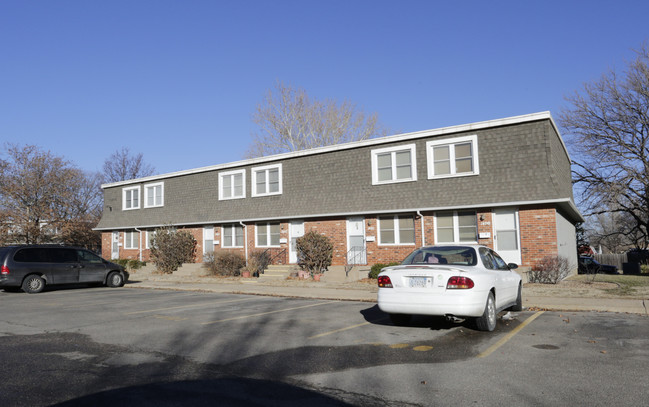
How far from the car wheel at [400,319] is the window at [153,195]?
22906mm

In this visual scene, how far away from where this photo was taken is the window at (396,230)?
19.9 meters

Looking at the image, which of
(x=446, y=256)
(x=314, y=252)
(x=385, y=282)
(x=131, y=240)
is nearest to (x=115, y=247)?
(x=131, y=240)

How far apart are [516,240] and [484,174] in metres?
2.68

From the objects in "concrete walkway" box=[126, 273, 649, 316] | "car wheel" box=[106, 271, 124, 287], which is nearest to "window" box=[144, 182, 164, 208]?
"concrete walkway" box=[126, 273, 649, 316]

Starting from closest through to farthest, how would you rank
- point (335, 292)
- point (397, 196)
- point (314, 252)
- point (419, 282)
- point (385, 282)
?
point (419, 282)
point (385, 282)
point (335, 292)
point (397, 196)
point (314, 252)

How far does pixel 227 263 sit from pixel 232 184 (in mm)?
5059

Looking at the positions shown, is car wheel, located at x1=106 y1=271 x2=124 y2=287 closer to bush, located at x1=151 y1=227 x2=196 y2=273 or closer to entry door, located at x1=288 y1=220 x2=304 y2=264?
bush, located at x1=151 y1=227 x2=196 y2=273

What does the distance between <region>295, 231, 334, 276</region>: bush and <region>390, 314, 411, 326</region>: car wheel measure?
37.7 ft

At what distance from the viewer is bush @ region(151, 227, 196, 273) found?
84.2 ft

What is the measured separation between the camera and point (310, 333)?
27.4 ft

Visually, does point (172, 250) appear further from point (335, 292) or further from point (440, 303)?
point (440, 303)

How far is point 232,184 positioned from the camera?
84.8 feet

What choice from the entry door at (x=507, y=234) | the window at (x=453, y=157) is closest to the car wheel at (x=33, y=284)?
the window at (x=453, y=157)

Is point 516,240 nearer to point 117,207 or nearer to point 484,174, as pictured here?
point 484,174
